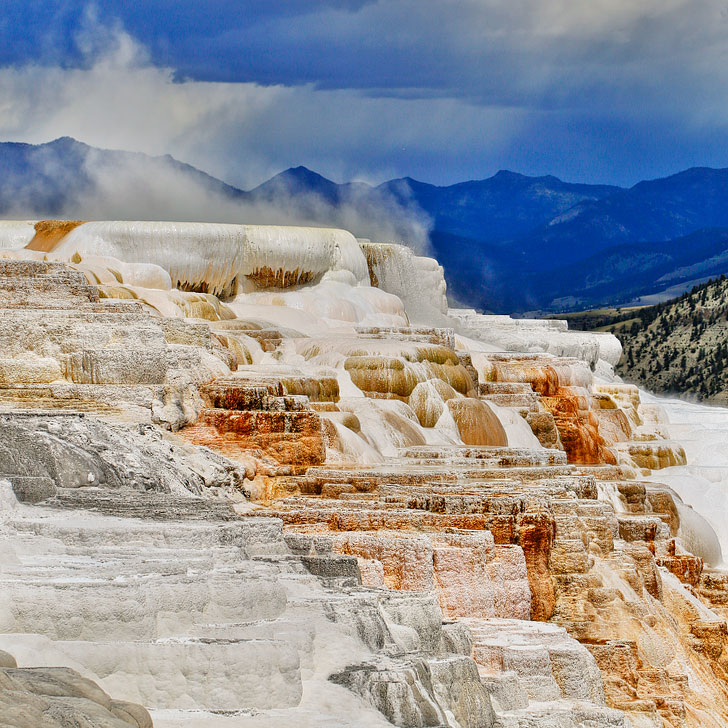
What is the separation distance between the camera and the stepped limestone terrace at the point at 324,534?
795cm

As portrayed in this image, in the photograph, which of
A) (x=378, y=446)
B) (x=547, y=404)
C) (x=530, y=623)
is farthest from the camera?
(x=547, y=404)

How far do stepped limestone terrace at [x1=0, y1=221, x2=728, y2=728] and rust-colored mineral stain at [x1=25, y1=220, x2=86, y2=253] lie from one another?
507 centimetres

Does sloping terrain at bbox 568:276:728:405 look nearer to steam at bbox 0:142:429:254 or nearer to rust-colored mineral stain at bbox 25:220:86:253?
steam at bbox 0:142:429:254

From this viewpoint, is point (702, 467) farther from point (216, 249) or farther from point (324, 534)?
point (324, 534)

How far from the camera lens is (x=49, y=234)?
38625 millimetres

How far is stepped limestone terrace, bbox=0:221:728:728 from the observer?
7.95 meters

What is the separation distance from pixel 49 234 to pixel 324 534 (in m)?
26.7

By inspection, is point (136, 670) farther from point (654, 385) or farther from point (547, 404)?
point (654, 385)

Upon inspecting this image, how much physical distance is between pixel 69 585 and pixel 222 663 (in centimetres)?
102

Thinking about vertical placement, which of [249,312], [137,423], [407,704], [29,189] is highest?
[29,189]

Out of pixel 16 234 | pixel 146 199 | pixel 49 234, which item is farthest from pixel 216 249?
pixel 146 199

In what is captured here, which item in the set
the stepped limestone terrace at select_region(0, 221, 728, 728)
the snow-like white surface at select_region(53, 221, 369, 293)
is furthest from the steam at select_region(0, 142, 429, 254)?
the stepped limestone terrace at select_region(0, 221, 728, 728)

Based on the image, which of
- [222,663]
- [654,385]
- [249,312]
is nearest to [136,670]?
[222,663]

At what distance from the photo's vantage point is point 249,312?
35.6 meters
